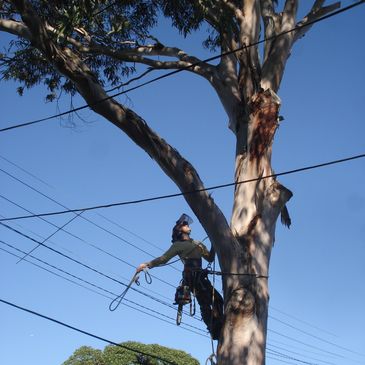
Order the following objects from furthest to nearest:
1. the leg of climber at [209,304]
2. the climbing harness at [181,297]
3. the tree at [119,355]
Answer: the tree at [119,355]
the climbing harness at [181,297]
the leg of climber at [209,304]

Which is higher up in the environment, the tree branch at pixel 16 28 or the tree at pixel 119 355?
the tree at pixel 119 355

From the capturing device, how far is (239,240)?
5707mm

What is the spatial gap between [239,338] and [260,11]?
14.7 ft

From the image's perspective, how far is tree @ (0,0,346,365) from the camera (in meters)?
5.39

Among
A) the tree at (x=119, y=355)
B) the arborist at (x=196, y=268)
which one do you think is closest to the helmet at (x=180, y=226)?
the arborist at (x=196, y=268)

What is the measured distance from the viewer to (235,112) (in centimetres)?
682

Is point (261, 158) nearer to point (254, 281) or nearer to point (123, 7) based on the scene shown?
point (254, 281)

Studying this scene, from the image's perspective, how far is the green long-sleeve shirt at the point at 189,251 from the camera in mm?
6238

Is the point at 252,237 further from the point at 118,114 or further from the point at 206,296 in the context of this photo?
the point at 118,114

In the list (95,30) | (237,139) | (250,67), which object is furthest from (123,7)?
(237,139)

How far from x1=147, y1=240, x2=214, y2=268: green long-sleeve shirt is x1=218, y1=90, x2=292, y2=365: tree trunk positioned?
0.57 meters

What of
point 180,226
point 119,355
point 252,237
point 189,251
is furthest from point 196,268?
point 119,355

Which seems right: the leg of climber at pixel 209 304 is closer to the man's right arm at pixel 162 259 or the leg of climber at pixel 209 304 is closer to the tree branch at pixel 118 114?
the man's right arm at pixel 162 259

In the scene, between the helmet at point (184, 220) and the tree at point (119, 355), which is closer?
the helmet at point (184, 220)
